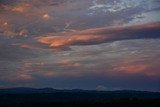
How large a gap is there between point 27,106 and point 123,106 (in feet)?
158

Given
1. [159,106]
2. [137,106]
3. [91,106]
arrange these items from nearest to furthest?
[159,106]
[137,106]
[91,106]

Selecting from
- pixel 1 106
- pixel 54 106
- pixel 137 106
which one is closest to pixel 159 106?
pixel 137 106

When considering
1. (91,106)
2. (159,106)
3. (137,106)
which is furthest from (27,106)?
(159,106)

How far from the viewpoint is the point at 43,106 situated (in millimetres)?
160625

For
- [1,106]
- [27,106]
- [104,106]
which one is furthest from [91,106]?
[1,106]

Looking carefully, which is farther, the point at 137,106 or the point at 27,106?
the point at 27,106

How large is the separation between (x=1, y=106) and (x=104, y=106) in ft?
175

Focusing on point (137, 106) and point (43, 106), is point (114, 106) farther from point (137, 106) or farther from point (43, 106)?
point (43, 106)

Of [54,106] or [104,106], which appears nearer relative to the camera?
[104,106]

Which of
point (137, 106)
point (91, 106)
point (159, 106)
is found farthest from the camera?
point (91, 106)

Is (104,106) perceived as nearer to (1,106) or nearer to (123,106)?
(123,106)

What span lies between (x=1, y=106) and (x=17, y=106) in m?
8.64

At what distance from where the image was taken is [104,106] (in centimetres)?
14438

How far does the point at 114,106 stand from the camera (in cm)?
→ 14750
